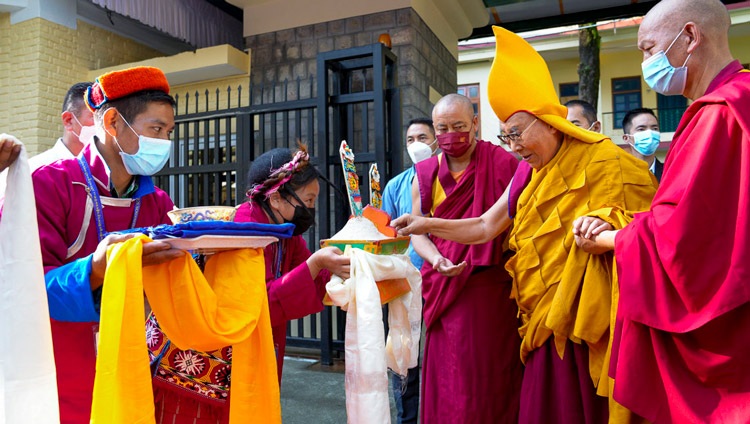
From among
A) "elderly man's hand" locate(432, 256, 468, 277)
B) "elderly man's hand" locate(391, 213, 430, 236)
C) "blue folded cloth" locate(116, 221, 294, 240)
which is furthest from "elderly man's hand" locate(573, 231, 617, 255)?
"blue folded cloth" locate(116, 221, 294, 240)

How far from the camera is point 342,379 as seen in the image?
443 cm

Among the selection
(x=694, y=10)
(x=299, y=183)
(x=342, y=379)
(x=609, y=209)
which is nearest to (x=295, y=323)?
(x=342, y=379)

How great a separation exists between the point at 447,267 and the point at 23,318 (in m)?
1.76

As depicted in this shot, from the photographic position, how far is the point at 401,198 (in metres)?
3.72

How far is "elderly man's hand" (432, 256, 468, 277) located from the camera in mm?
2646

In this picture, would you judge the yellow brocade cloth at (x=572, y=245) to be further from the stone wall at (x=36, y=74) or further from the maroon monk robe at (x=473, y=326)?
the stone wall at (x=36, y=74)

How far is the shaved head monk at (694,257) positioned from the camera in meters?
1.57

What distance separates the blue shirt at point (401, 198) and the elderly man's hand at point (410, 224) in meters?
0.93

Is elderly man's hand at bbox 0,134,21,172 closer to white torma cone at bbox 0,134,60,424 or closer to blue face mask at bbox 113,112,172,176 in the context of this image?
white torma cone at bbox 0,134,60,424

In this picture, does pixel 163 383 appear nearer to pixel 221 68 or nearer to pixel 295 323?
pixel 295 323

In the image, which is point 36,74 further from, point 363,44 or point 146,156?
point 146,156

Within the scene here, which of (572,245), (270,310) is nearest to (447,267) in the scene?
(572,245)

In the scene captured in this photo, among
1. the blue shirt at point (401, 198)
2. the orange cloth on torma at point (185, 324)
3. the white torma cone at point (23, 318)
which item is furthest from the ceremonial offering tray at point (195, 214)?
the blue shirt at point (401, 198)

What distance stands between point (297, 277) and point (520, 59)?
138cm
